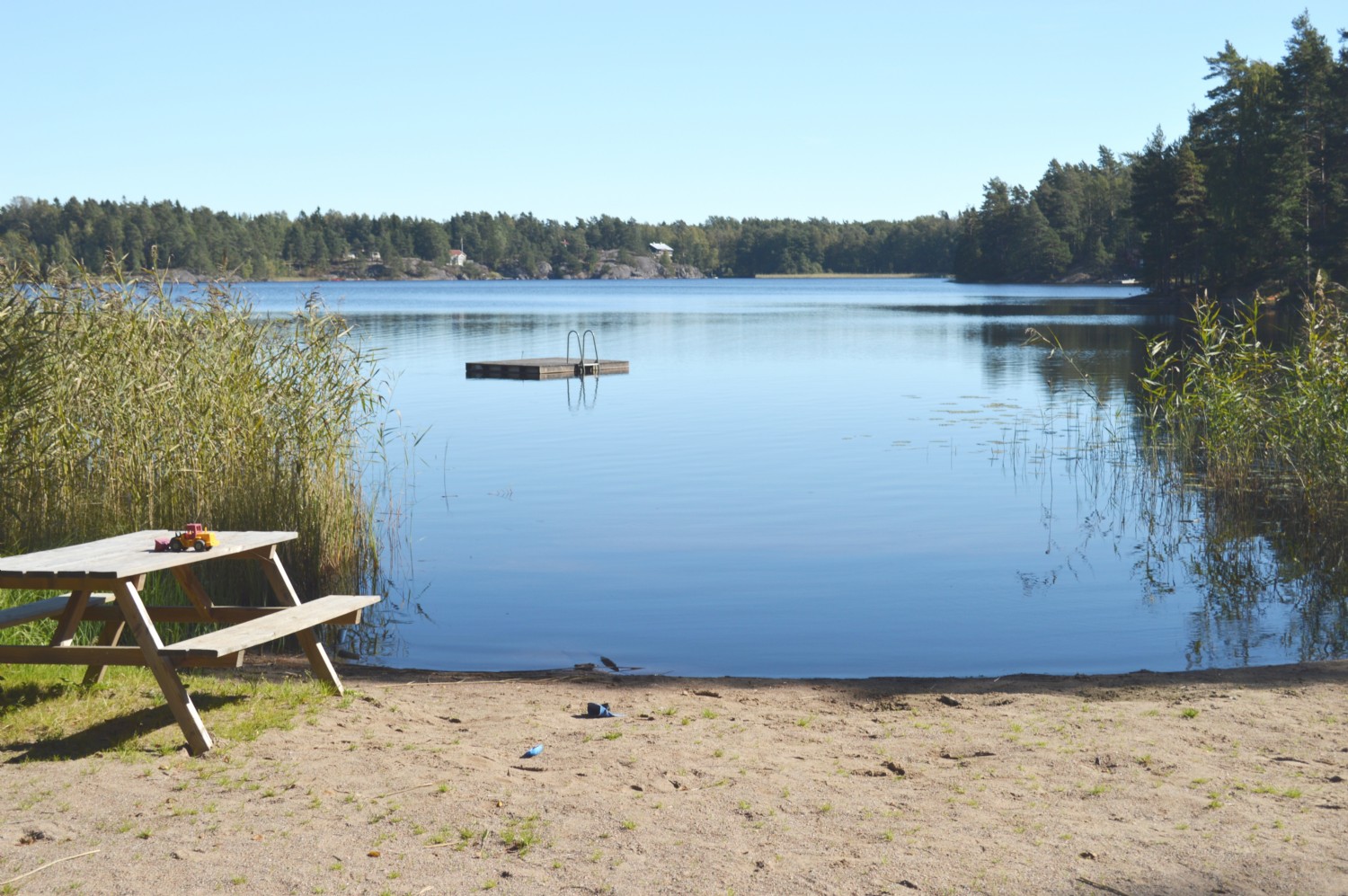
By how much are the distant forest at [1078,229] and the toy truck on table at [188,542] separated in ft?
16.7

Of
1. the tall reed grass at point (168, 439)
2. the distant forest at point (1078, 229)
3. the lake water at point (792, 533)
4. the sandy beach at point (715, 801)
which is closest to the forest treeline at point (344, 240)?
the distant forest at point (1078, 229)

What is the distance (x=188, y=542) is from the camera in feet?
18.8

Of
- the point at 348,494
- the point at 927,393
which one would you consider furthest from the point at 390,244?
the point at 348,494

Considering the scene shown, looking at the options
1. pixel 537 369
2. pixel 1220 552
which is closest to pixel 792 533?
pixel 1220 552

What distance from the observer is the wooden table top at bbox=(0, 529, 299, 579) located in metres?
5.03

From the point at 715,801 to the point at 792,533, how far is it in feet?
26.1

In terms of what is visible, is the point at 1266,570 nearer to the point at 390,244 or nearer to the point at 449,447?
the point at 449,447

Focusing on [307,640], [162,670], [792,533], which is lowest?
[792,533]

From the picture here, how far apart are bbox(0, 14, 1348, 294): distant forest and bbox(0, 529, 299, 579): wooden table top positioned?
482 centimetres

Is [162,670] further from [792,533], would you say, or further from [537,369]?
[537,369]

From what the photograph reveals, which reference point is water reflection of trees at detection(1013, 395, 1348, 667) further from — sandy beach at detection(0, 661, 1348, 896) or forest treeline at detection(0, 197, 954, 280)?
forest treeline at detection(0, 197, 954, 280)

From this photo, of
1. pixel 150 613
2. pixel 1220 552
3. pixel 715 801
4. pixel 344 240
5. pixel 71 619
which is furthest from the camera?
pixel 344 240

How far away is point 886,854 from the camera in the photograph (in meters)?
4.15

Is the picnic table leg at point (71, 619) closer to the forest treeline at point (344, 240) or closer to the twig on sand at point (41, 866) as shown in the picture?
the twig on sand at point (41, 866)
